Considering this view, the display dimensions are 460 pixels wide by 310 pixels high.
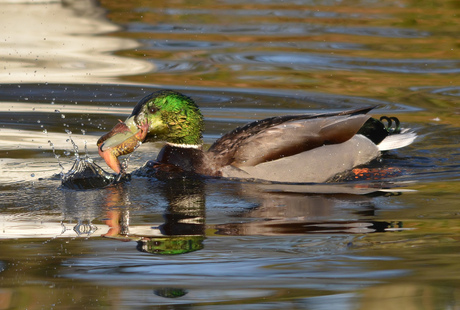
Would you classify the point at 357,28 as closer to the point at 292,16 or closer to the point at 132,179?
the point at 292,16

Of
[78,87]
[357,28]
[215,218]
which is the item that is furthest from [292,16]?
[215,218]

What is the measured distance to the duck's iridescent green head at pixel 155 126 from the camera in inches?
260

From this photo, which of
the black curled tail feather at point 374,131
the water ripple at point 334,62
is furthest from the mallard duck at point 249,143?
the water ripple at point 334,62

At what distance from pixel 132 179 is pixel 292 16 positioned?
711 cm

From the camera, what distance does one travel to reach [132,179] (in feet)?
22.3

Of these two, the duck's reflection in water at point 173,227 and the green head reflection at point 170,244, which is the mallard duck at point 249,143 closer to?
the duck's reflection in water at point 173,227

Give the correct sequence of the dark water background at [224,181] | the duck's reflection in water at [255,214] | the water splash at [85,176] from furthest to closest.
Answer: the water splash at [85,176]
the duck's reflection in water at [255,214]
the dark water background at [224,181]

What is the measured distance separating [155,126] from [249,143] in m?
0.80

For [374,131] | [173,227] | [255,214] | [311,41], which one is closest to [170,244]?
[173,227]

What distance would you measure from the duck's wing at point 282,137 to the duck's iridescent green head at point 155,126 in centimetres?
30

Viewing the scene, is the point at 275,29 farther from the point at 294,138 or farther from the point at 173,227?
the point at 173,227

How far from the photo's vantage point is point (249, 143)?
6781 mm

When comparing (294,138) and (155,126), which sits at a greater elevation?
(155,126)

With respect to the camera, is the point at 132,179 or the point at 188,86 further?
the point at 188,86
